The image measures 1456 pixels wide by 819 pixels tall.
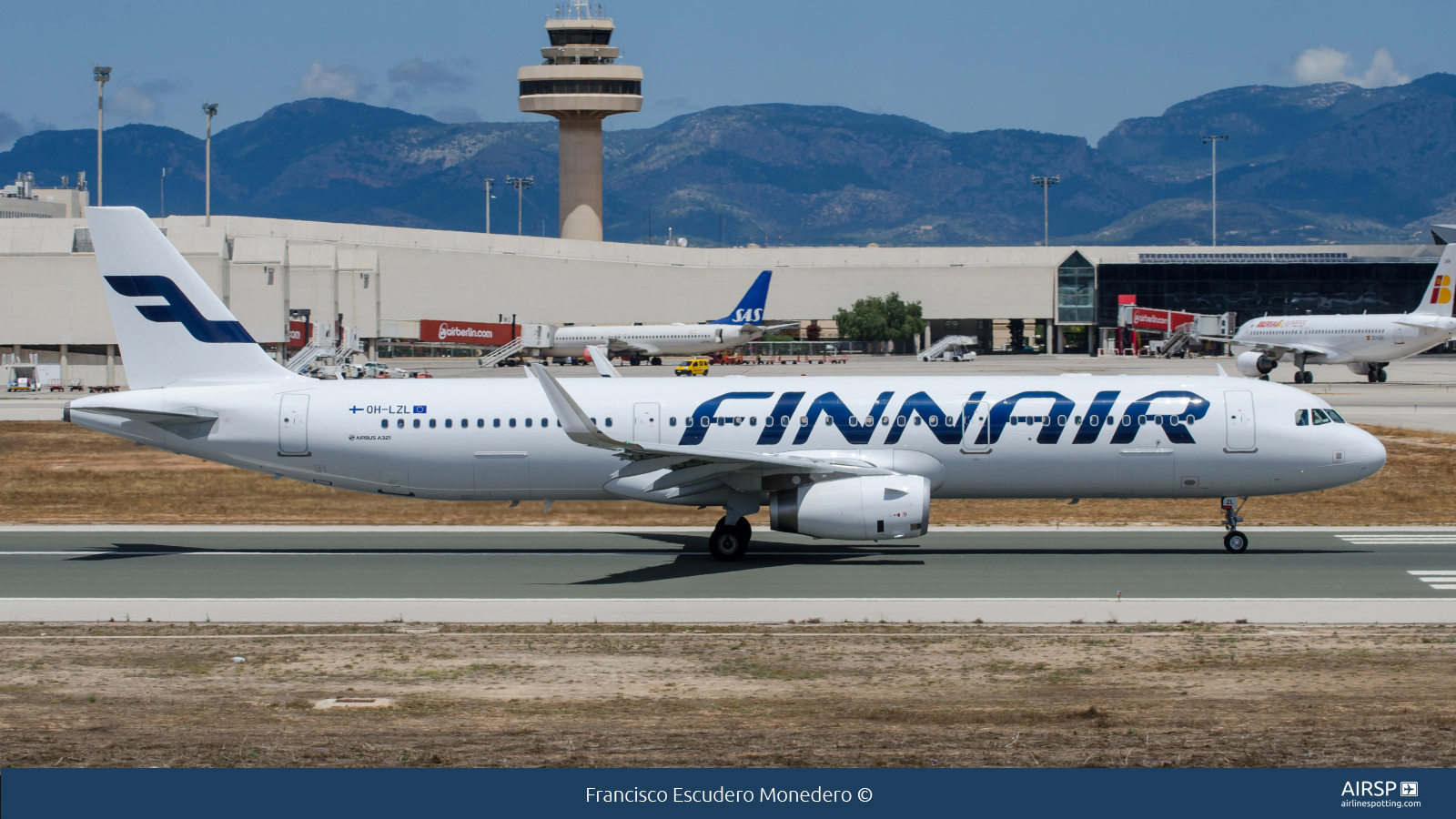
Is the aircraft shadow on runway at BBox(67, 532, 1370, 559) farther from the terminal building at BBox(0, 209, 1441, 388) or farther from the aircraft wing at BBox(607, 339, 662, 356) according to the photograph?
the terminal building at BBox(0, 209, 1441, 388)

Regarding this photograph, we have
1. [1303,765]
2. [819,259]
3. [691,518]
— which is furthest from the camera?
[819,259]

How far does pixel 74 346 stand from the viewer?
96.8 meters

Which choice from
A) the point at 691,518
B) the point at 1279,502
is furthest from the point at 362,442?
the point at 1279,502

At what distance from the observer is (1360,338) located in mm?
88375

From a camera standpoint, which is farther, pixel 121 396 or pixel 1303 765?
pixel 121 396

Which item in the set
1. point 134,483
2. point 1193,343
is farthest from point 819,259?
point 134,483

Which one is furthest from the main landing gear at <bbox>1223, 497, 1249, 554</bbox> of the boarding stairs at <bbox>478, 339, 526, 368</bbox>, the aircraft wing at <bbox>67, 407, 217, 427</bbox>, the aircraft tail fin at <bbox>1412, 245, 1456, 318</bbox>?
the boarding stairs at <bbox>478, 339, 526, 368</bbox>

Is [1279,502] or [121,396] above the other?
[121,396]

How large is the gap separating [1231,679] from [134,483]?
36441mm

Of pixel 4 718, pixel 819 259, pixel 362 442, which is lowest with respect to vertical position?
pixel 4 718

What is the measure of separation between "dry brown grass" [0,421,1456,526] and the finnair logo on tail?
7108 millimetres

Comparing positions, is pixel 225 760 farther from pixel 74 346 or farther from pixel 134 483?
pixel 74 346

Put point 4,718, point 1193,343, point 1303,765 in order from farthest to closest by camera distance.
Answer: point 1193,343, point 4,718, point 1303,765

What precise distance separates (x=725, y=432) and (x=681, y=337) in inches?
4115
